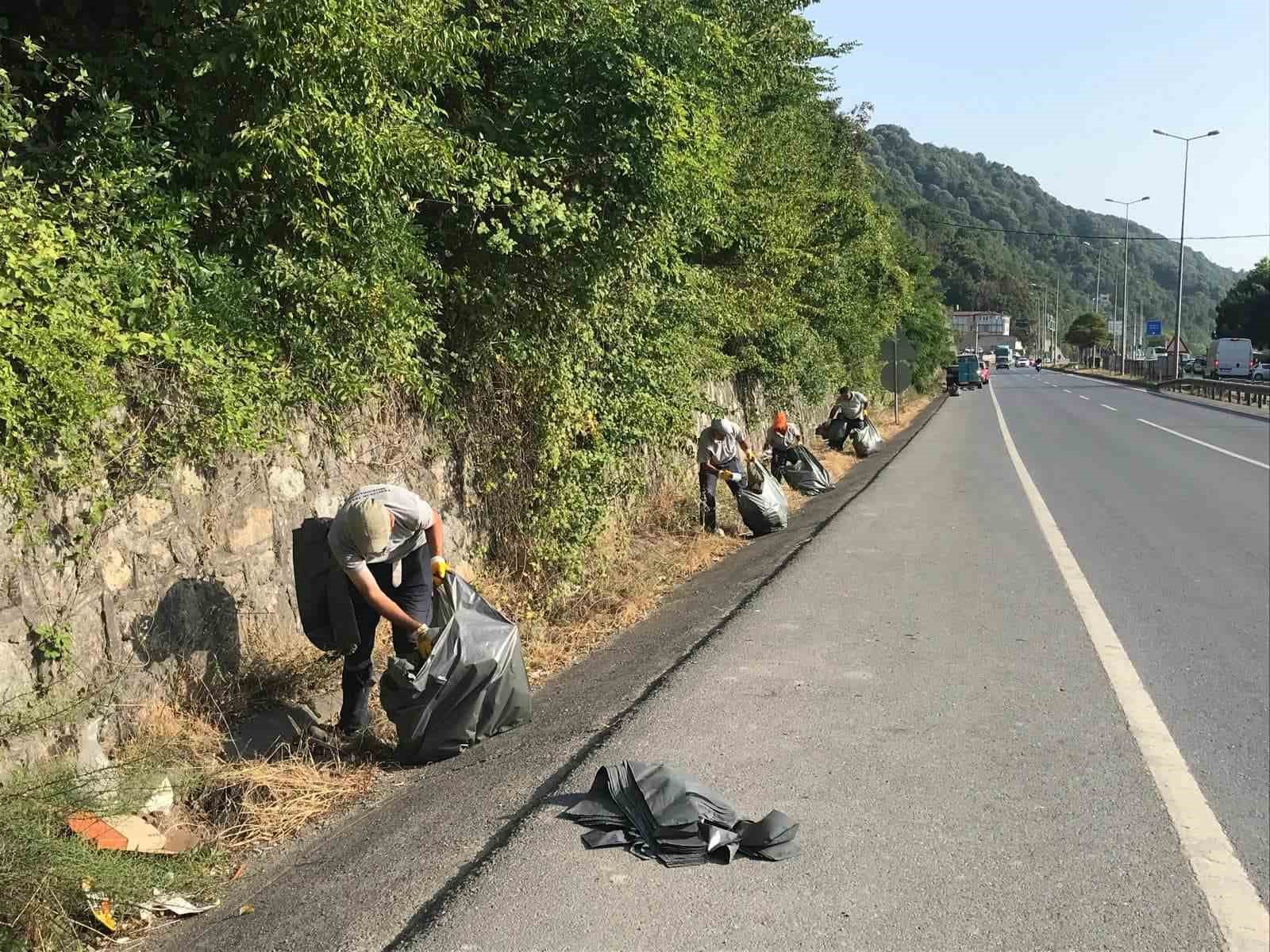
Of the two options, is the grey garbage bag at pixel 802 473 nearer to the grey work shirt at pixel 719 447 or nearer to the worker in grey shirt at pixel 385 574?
the grey work shirt at pixel 719 447

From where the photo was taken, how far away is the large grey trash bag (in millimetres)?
4523

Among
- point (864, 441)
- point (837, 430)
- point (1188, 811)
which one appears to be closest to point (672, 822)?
point (1188, 811)

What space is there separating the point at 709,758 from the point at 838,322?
18129mm

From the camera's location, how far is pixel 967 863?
12.1 feet

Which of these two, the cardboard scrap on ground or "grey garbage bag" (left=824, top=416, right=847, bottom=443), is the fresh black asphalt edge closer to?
the cardboard scrap on ground

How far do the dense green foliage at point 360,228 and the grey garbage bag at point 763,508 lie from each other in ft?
5.66

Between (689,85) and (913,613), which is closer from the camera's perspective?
(689,85)

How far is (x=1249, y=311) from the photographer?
292 feet

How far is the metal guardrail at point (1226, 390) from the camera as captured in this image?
35.4 m

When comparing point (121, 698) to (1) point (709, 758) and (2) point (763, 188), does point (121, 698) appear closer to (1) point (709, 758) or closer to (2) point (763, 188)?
(1) point (709, 758)

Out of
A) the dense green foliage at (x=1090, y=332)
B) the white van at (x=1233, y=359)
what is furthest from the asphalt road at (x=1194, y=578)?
the dense green foliage at (x=1090, y=332)

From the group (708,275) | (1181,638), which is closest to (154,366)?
(1181,638)

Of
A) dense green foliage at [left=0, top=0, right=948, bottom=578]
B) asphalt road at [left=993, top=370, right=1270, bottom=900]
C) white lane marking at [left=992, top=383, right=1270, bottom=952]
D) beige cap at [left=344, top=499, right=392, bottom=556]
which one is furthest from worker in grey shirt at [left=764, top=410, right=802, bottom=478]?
beige cap at [left=344, top=499, right=392, bottom=556]

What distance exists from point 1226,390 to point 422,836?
142 feet
